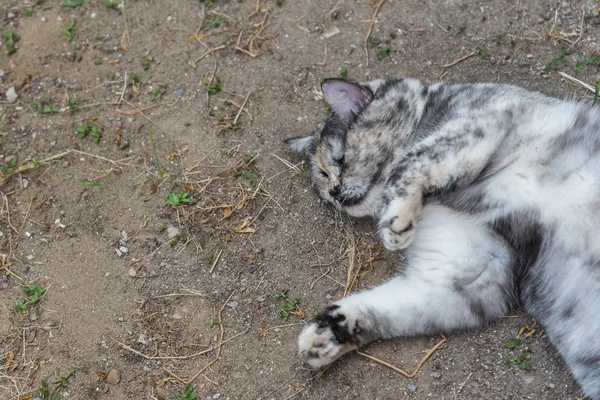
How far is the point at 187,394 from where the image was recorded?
3.32m

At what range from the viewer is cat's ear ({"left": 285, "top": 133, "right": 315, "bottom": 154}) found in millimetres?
3998

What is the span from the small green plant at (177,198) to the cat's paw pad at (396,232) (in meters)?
1.35

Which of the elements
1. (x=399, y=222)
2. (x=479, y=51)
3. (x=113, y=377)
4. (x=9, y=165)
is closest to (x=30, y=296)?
(x=113, y=377)

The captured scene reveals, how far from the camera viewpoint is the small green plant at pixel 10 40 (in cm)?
→ 466

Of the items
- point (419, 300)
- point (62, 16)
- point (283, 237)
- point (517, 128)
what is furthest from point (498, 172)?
point (62, 16)

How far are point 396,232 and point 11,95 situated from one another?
3049mm

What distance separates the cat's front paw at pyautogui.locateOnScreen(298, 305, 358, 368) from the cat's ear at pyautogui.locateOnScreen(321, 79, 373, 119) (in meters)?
1.30

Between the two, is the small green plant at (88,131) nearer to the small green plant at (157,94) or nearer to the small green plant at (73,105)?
the small green plant at (73,105)

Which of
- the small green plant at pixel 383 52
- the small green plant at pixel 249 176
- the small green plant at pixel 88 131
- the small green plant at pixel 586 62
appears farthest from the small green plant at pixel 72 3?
the small green plant at pixel 586 62

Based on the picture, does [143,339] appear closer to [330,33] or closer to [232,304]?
[232,304]

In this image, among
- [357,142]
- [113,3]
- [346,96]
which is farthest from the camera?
[113,3]

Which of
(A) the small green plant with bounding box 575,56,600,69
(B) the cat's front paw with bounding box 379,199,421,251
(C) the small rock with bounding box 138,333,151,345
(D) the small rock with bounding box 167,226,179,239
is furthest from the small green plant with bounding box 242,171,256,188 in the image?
(A) the small green plant with bounding box 575,56,600,69

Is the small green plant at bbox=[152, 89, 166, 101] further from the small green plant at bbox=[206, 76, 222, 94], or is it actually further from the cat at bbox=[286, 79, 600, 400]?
the cat at bbox=[286, 79, 600, 400]

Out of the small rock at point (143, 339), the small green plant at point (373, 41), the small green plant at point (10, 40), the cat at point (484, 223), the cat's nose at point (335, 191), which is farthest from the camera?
the small green plant at point (10, 40)
